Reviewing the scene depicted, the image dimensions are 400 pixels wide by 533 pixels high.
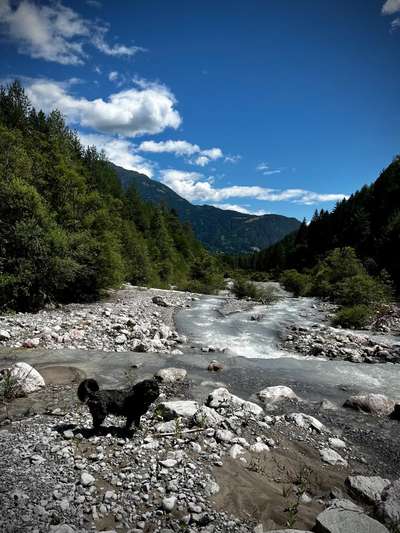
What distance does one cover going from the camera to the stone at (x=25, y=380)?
8.10 meters

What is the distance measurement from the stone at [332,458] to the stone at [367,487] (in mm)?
719

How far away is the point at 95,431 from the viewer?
6133 millimetres

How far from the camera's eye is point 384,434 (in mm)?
7949

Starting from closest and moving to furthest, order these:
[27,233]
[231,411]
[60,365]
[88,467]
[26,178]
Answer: [88,467]
[231,411]
[60,365]
[27,233]
[26,178]

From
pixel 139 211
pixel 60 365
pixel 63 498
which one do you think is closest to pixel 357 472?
pixel 63 498

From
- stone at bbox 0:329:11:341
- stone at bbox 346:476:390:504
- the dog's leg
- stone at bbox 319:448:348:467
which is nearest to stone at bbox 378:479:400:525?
stone at bbox 346:476:390:504

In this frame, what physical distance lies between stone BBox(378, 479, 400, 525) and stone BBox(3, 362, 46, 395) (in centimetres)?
821

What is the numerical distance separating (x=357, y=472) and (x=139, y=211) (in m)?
66.4

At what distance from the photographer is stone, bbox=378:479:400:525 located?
14.8 ft

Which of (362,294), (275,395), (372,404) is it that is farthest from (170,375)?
(362,294)

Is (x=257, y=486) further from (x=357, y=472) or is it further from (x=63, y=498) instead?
(x=63, y=498)

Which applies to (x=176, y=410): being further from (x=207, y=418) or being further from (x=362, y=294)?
(x=362, y=294)

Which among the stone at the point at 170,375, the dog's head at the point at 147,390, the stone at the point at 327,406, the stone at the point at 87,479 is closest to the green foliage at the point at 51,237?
the stone at the point at 170,375

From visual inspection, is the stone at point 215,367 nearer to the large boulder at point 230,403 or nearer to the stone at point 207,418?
the large boulder at point 230,403
